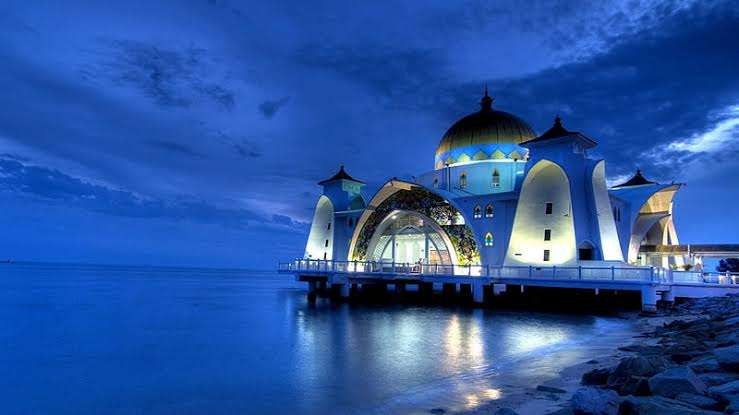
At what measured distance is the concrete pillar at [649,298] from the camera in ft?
64.9

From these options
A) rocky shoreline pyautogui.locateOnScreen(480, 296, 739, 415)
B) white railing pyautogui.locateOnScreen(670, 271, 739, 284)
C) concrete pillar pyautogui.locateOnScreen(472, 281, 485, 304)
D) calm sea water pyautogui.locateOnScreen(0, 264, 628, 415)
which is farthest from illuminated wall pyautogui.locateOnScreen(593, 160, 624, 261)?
rocky shoreline pyautogui.locateOnScreen(480, 296, 739, 415)

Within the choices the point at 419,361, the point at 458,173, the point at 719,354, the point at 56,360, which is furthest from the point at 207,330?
the point at 458,173

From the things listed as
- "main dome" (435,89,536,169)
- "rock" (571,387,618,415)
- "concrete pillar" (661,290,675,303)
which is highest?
"main dome" (435,89,536,169)

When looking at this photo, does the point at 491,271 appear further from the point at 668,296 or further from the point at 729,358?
the point at 729,358

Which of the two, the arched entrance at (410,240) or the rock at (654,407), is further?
the arched entrance at (410,240)

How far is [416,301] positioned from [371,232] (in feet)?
17.9

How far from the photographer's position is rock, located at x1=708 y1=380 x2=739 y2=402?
5479mm

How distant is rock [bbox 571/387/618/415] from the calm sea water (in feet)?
7.94

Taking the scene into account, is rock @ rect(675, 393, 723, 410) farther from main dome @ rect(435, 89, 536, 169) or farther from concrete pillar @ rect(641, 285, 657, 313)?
main dome @ rect(435, 89, 536, 169)

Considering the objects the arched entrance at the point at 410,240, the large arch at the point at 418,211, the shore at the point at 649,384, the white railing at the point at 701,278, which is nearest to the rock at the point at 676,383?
the shore at the point at 649,384

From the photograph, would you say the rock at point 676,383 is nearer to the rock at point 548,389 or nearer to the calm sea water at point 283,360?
the rock at point 548,389

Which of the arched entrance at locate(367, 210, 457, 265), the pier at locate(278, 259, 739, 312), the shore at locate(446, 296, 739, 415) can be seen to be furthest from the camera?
the arched entrance at locate(367, 210, 457, 265)

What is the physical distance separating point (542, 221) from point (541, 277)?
4.11m

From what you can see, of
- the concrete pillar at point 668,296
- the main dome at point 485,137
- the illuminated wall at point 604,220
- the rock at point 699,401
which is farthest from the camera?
the main dome at point 485,137
